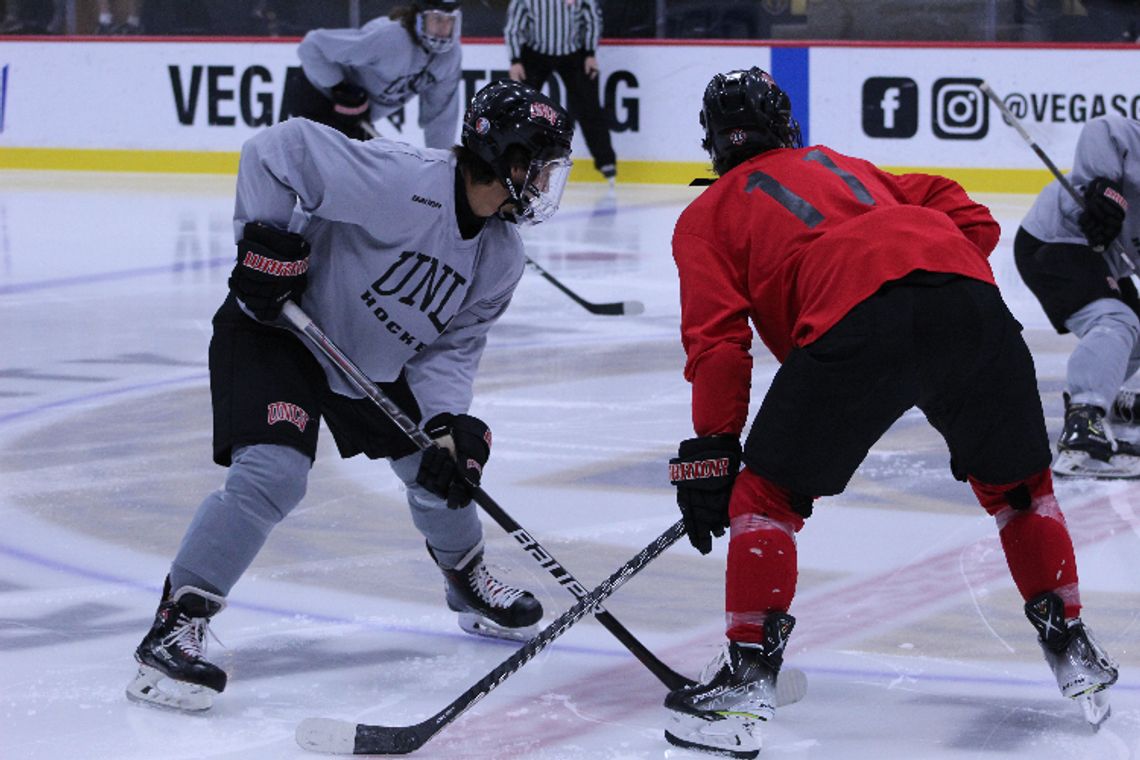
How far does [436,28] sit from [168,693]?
4.53 meters

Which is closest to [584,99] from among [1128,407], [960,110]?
[960,110]

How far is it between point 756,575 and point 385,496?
64.2 inches

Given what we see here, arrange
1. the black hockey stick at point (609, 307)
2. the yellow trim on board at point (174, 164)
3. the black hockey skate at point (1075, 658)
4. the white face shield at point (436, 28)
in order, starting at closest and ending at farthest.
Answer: the black hockey skate at point (1075, 658) → the black hockey stick at point (609, 307) → the white face shield at point (436, 28) → the yellow trim on board at point (174, 164)

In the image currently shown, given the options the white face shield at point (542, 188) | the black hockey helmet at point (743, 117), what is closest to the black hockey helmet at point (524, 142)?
the white face shield at point (542, 188)

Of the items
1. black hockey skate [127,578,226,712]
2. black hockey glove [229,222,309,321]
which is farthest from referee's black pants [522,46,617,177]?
black hockey skate [127,578,226,712]

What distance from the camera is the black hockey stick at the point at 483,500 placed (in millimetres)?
2752

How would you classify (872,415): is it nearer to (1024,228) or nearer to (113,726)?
(113,726)

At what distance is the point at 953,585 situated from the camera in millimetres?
3340

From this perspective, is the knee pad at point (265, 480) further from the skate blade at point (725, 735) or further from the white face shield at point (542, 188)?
the skate blade at point (725, 735)

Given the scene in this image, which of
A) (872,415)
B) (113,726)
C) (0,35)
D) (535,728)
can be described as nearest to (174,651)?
(113,726)

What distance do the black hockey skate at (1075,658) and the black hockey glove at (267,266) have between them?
1152mm

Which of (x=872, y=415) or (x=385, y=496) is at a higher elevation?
(x=872, y=415)

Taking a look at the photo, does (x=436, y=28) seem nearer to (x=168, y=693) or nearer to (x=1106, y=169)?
(x=1106, y=169)

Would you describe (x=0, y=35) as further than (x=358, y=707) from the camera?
Yes
